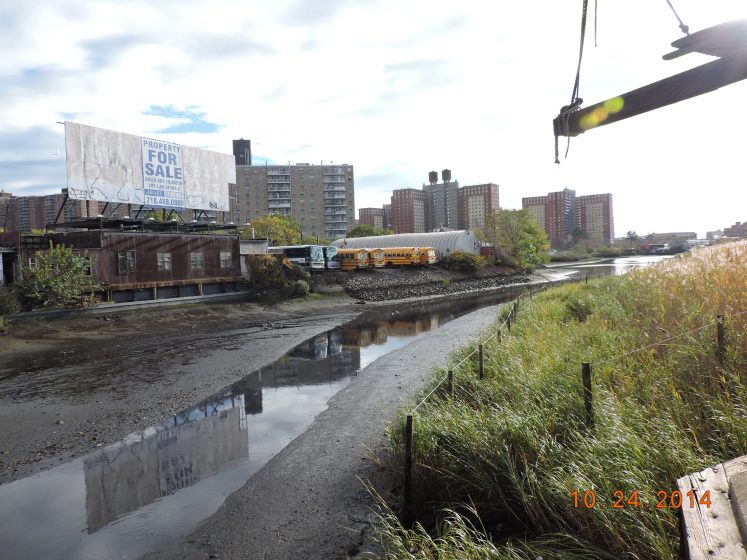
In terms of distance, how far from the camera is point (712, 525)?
2.85 m

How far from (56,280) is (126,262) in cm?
516

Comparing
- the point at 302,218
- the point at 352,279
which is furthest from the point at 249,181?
the point at 352,279

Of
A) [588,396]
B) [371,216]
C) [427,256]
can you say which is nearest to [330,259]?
[427,256]

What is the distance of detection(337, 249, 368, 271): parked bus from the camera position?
4916cm

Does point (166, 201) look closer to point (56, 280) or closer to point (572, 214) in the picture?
point (56, 280)

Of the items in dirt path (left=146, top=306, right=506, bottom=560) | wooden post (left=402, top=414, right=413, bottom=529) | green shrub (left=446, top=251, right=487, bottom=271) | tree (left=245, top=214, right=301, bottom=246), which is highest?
tree (left=245, top=214, right=301, bottom=246)

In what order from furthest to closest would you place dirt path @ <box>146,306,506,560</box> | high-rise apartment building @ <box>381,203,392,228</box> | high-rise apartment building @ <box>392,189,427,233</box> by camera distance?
high-rise apartment building @ <box>381,203,392,228</box>, high-rise apartment building @ <box>392,189,427,233</box>, dirt path @ <box>146,306,506,560</box>

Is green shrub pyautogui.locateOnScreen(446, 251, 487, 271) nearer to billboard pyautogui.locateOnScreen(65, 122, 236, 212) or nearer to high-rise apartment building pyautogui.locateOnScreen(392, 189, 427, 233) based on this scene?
billboard pyautogui.locateOnScreen(65, 122, 236, 212)

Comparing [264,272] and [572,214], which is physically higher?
[572,214]

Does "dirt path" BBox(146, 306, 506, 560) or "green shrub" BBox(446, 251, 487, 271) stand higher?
"green shrub" BBox(446, 251, 487, 271)

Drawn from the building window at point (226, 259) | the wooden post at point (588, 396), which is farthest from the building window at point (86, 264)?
the wooden post at point (588, 396)

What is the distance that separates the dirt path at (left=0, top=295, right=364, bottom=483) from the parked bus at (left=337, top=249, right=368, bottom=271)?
52.8ft

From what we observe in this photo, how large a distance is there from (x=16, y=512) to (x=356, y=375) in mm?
10356
